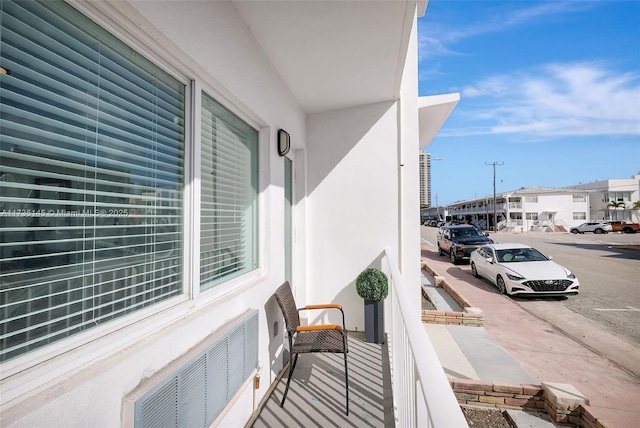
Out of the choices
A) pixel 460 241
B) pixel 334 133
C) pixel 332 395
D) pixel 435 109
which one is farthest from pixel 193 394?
pixel 460 241

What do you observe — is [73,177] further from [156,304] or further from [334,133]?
[334,133]

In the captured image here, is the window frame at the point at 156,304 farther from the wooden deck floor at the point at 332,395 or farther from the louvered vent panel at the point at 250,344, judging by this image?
the wooden deck floor at the point at 332,395

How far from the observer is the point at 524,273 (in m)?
6.44

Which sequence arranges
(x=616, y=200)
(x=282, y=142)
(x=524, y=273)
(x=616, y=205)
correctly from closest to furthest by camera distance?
(x=282, y=142) → (x=524, y=273) → (x=616, y=205) → (x=616, y=200)

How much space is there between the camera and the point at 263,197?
7.77ft

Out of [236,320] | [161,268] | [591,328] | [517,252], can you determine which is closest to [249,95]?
[161,268]

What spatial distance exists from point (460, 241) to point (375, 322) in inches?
367

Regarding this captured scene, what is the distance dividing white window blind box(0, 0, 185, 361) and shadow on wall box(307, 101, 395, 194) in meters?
2.56

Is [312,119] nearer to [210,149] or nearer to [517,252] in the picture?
[210,149]

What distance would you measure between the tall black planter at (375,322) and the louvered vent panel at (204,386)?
176 centimetres

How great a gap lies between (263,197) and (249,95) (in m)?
0.82

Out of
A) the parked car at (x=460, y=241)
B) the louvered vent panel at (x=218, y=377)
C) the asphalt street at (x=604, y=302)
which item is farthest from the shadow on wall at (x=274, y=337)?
the parked car at (x=460, y=241)

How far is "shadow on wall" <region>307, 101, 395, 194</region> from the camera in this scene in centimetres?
365

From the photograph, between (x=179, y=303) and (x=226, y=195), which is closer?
(x=179, y=303)
